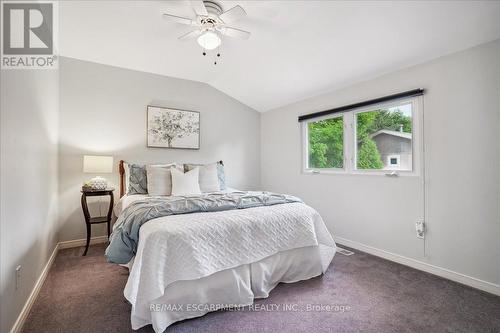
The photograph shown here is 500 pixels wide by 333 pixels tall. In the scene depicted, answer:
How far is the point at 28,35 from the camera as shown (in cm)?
200

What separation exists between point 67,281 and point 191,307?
1.39 m

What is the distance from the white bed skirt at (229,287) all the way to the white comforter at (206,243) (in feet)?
0.21

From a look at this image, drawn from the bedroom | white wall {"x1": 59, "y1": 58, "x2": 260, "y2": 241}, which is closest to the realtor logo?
the bedroom

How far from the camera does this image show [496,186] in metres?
2.03

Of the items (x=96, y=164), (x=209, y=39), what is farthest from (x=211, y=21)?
(x=96, y=164)

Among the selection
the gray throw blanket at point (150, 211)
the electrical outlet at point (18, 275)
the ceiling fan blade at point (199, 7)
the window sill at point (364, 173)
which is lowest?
the electrical outlet at point (18, 275)

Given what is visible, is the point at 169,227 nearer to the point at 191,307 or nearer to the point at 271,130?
the point at 191,307

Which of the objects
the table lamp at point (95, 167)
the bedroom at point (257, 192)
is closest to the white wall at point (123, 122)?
the bedroom at point (257, 192)

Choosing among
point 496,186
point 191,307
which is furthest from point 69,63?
point 496,186

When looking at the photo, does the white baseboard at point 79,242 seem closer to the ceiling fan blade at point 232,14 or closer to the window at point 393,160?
the ceiling fan blade at point 232,14

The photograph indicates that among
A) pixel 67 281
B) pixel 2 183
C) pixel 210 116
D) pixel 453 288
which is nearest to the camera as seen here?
pixel 2 183

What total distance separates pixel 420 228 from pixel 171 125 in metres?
3.54

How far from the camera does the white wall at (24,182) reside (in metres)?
1.41

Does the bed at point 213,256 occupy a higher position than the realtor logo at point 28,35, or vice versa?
the realtor logo at point 28,35
